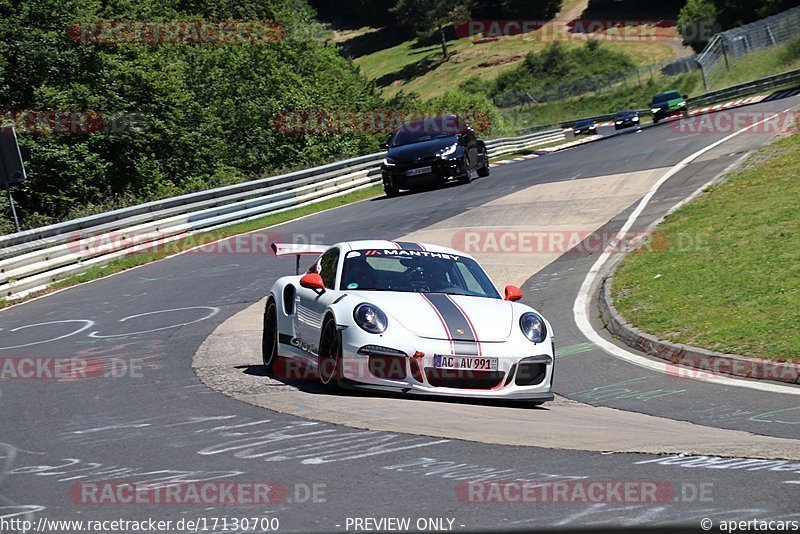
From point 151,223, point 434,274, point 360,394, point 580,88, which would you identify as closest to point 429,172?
point 151,223

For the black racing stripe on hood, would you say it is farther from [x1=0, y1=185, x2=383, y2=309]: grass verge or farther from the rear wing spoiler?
[x1=0, y1=185, x2=383, y2=309]: grass verge

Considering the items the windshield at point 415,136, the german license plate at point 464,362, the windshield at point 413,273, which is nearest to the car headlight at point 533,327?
the german license plate at point 464,362

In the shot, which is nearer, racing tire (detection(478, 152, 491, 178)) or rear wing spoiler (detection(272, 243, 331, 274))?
rear wing spoiler (detection(272, 243, 331, 274))

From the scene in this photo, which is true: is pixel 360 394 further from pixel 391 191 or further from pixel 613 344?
pixel 391 191

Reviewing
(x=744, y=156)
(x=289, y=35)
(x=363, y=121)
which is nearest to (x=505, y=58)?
(x=289, y=35)

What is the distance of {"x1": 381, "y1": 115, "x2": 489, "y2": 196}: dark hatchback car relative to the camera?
93.5 feet

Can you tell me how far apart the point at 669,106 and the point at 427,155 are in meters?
27.0

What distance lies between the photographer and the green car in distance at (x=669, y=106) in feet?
169

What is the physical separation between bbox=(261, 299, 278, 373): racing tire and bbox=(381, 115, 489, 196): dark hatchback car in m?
17.9

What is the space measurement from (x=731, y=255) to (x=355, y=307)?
301 inches

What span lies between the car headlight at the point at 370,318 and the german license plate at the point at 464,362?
51cm

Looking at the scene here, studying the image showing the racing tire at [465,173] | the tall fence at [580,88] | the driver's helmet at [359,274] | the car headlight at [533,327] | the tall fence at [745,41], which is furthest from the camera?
the tall fence at [580,88]

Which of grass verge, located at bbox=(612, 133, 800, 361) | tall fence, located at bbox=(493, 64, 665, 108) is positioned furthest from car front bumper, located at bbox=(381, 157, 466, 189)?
tall fence, located at bbox=(493, 64, 665, 108)

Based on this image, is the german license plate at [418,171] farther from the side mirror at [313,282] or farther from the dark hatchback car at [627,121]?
the dark hatchback car at [627,121]
